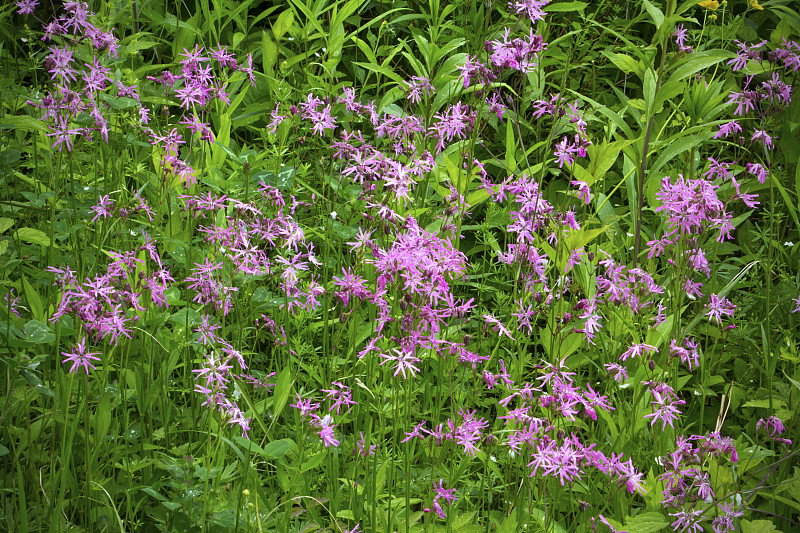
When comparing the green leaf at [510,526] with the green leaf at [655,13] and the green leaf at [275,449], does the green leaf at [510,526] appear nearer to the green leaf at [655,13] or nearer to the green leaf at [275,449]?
the green leaf at [275,449]

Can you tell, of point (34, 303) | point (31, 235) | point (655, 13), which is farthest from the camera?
point (655, 13)

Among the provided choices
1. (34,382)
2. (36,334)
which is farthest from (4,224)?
(34,382)

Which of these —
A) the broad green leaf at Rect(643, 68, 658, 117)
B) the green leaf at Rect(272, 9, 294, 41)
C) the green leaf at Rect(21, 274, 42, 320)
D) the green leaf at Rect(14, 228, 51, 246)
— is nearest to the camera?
the green leaf at Rect(21, 274, 42, 320)

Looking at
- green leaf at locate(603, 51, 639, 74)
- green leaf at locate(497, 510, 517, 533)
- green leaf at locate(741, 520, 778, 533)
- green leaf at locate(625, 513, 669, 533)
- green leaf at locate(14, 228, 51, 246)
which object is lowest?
green leaf at locate(741, 520, 778, 533)

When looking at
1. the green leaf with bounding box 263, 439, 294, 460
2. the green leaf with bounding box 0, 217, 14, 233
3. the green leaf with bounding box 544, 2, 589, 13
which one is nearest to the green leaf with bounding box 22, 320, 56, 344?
the green leaf with bounding box 0, 217, 14, 233

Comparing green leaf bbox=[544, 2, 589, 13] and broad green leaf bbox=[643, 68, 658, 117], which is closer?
broad green leaf bbox=[643, 68, 658, 117]

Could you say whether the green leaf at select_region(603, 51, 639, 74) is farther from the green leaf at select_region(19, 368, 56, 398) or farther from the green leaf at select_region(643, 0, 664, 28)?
the green leaf at select_region(19, 368, 56, 398)

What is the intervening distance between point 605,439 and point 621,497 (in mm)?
374

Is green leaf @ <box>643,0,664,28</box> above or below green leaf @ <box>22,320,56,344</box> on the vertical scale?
above

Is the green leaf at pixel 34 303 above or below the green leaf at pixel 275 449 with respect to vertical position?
above

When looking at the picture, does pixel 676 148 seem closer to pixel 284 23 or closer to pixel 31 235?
pixel 284 23

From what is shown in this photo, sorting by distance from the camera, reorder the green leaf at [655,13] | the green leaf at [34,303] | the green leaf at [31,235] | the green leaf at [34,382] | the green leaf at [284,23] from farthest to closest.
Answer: the green leaf at [284,23]
the green leaf at [655,13]
the green leaf at [31,235]
the green leaf at [34,303]
the green leaf at [34,382]

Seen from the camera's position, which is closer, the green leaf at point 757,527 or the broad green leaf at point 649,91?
the green leaf at point 757,527

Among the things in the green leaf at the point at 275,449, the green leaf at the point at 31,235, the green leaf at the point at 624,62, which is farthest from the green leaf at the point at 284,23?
the green leaf at the point at 275,449
